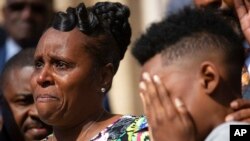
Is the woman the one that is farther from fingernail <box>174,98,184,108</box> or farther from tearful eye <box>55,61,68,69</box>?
fingernail <box>174,98,184,108</box>

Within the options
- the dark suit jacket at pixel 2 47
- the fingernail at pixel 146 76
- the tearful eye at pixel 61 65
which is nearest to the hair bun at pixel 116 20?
the tearful eye at pixel 61 65

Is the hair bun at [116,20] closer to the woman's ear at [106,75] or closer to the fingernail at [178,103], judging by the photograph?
the woman's ear at [106,75]

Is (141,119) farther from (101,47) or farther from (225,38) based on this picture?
(225,38)

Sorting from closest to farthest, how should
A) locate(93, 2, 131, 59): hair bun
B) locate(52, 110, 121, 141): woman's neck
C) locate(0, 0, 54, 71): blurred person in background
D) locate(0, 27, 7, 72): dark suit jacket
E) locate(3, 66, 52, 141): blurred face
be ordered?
locate(52, 110, 121, 141): woman's neck, locate(93, 2, 131, 59): hair bun, locate(3, 66, 52, 141): blurred face, locate(0, 27, 7, 72): dark suit jacket, locate(0, 0, 54, 71): blurred person in background

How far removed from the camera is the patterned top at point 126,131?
173 inches

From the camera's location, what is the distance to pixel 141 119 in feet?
14.7

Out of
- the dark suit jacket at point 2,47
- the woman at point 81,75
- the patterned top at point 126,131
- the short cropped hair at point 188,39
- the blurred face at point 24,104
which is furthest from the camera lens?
the dark suit jacket at point 2,47

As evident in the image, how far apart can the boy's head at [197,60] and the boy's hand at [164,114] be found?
0.03m

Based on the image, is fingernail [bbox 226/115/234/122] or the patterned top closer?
fingernail [bbox 226/115/234/122]

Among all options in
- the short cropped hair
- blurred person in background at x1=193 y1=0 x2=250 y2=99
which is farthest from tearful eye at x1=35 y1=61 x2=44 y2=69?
the short cropped hair

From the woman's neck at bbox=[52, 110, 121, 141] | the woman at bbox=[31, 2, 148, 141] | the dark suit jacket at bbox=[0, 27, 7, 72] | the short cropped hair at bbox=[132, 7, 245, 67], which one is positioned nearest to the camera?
the short cropped hair at bbox=[132, 7, 245, 67]

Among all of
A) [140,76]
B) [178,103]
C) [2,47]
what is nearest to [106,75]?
[140,76]

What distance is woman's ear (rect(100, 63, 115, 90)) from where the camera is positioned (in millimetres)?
4695

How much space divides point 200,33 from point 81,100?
1065 millimetres
